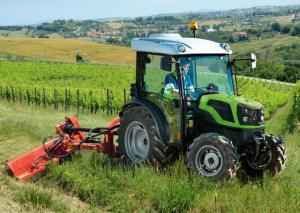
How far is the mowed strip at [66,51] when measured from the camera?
276 feet

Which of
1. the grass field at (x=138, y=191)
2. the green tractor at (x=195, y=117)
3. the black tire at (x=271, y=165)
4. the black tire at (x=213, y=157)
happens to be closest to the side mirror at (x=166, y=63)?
the green tractor at (x=195, y=117)

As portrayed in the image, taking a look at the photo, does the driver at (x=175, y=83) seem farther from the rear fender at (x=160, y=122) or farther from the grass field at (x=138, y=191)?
the grass field at (x=138, y=191)

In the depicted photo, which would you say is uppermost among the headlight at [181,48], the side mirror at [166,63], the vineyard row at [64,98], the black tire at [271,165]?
the headlight at [181,48]

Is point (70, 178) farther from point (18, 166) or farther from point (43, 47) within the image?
point (43, 47)

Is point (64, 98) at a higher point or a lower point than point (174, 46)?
lower

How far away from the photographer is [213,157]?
5664 millimetres

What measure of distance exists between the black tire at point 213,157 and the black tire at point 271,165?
677mm

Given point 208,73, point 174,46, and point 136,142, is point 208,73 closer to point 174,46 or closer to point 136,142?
point 174,46

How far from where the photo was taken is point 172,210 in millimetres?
5152

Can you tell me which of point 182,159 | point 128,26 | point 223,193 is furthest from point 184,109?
point 128,26

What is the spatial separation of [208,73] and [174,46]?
82 centimetres

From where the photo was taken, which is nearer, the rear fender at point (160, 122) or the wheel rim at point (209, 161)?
the wheel rim at point (209, 161)

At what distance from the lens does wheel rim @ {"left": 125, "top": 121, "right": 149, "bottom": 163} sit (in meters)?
6.87

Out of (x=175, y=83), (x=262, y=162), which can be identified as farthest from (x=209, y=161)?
(x=175, y=83)
